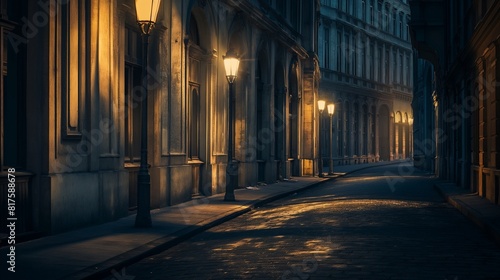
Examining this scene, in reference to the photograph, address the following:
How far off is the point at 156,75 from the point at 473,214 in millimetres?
7242

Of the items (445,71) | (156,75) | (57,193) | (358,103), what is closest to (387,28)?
(358,103)

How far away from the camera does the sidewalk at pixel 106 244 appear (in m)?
8.38

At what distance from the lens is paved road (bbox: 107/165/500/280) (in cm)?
855

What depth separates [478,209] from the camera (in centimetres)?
1562

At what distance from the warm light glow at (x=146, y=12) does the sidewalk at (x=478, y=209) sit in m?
6.53

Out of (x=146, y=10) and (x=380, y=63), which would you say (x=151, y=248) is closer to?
(x=146, y=10)

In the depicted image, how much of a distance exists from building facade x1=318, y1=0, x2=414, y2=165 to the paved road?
36.6 meters

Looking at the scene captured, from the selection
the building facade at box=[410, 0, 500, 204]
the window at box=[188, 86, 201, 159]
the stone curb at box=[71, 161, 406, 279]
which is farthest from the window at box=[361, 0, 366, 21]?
the stone curb at box=[71, 161, 406, 279]

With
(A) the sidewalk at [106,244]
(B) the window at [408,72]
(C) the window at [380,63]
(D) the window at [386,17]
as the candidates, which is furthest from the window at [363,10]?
(A) the sidewalk at [106,244]

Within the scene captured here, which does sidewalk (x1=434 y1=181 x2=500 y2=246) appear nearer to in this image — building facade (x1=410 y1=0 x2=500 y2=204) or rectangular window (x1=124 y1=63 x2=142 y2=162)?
building facade (x1=410 y1=0 x2=500 y2=204)

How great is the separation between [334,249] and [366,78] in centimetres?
5028

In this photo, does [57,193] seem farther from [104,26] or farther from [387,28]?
[387,28]

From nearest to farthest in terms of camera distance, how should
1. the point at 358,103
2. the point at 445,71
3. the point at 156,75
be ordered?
the point at 156,75, the point at 445,71, the point at 358,103

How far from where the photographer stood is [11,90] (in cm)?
1139
